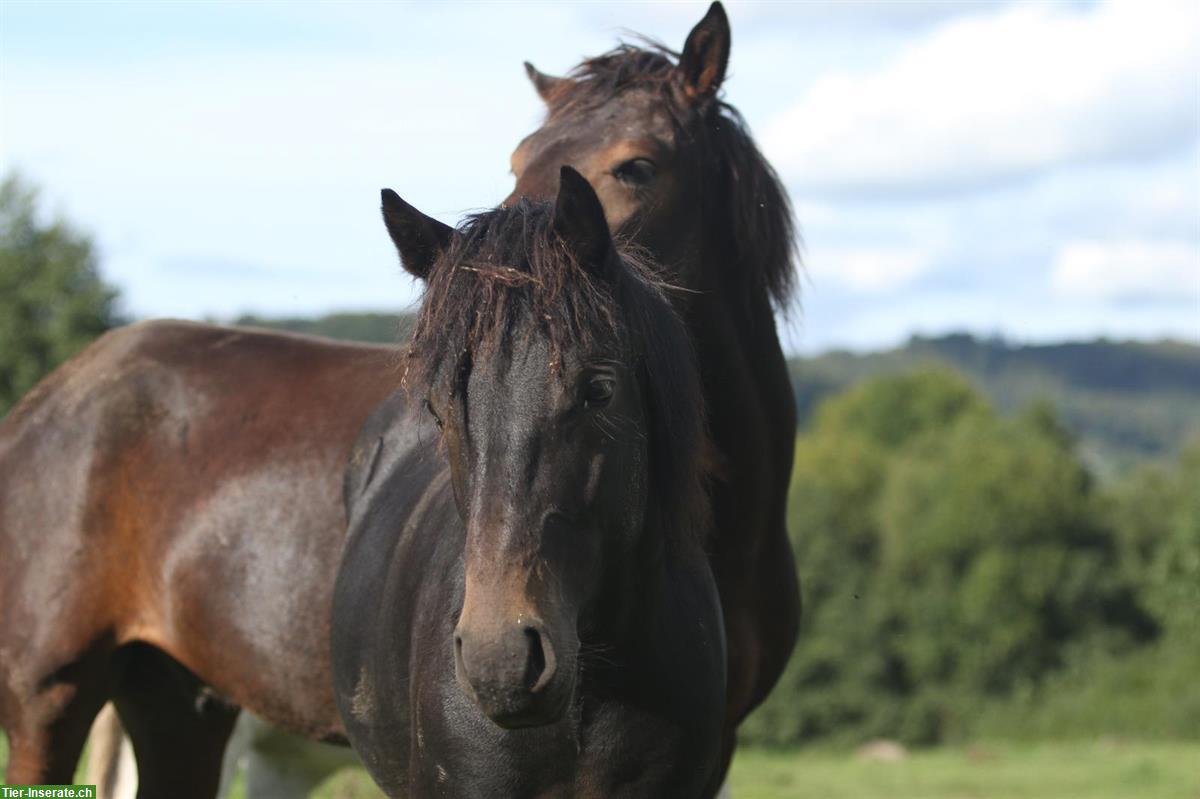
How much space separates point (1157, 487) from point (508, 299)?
58.4 m

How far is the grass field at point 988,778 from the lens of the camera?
13.3 meters

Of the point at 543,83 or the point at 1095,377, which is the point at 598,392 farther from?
the point at 1095,377

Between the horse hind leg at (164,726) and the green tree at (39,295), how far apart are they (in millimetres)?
24936

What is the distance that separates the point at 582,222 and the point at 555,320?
0.84 ft

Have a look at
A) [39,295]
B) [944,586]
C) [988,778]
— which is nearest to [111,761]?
[988,778]

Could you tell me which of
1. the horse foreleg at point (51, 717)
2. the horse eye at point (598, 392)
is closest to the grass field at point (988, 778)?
the horse foreleg at point (51, 717)

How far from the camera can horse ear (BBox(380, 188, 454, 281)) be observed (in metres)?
3.13

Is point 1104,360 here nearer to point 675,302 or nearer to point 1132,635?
point 1132,635

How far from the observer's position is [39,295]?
31766 millimetres

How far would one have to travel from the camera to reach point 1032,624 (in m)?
46.8

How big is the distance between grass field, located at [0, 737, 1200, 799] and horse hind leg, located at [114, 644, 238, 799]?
3.99 metres

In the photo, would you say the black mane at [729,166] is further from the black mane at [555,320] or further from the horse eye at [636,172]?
the black mane at [555,320]

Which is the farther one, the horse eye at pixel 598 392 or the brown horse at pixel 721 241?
the brown horse at pixel 721 241

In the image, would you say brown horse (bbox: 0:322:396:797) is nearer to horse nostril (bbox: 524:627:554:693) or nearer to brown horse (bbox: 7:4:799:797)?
brown horse (bbox: 7:4:799:797)
